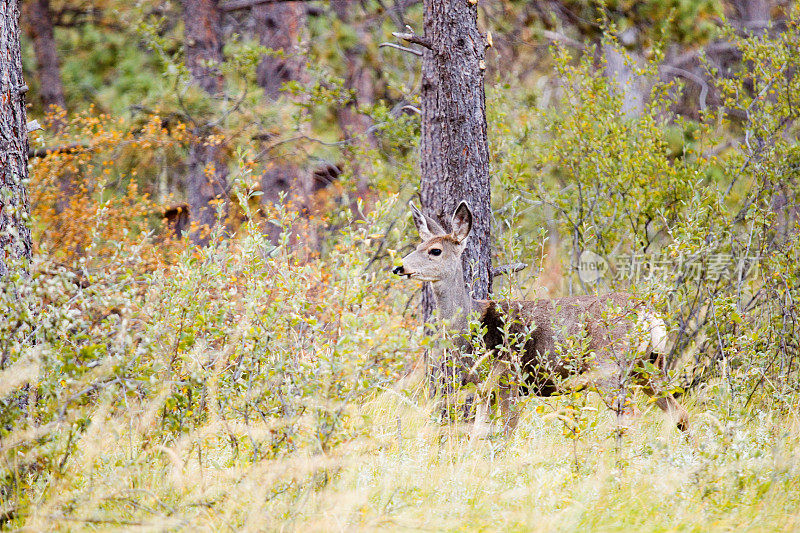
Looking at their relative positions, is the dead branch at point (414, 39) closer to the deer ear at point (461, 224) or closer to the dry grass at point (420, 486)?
the deer ear at point (461, 224)

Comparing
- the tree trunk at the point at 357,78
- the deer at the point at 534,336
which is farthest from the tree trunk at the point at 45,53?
the deer at the point at 534,336

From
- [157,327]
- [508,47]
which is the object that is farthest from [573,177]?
[508,47]

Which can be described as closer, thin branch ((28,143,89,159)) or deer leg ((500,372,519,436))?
deer leg ((500,372,519,436))

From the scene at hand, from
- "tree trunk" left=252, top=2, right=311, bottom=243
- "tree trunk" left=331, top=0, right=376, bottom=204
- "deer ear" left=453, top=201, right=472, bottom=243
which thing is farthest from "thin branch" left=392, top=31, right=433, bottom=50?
"tree trunk" left=331, top=0, right=376, bottom=204

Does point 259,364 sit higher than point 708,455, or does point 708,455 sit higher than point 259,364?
point 259,364

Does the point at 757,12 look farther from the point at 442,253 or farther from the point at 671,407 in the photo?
the point at 442,253

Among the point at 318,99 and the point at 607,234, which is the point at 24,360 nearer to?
the point at 607,234

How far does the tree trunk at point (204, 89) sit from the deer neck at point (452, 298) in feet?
17.3

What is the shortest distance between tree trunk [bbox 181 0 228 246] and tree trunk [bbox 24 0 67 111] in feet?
10.6

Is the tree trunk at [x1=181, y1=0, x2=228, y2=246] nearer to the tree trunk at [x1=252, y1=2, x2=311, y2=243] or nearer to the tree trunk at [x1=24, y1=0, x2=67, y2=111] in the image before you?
the tree trunk at [x1=252, y1=2, x2=311, y2=243]

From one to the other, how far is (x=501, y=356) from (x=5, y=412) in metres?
3.22

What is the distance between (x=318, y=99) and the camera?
945 centimetres

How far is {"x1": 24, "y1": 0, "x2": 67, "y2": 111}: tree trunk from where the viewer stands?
1344 cm

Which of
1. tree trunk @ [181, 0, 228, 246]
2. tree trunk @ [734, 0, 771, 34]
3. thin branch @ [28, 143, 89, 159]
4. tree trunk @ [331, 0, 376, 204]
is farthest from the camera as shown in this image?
tree trunk @ [734, 0, 771, 34]
